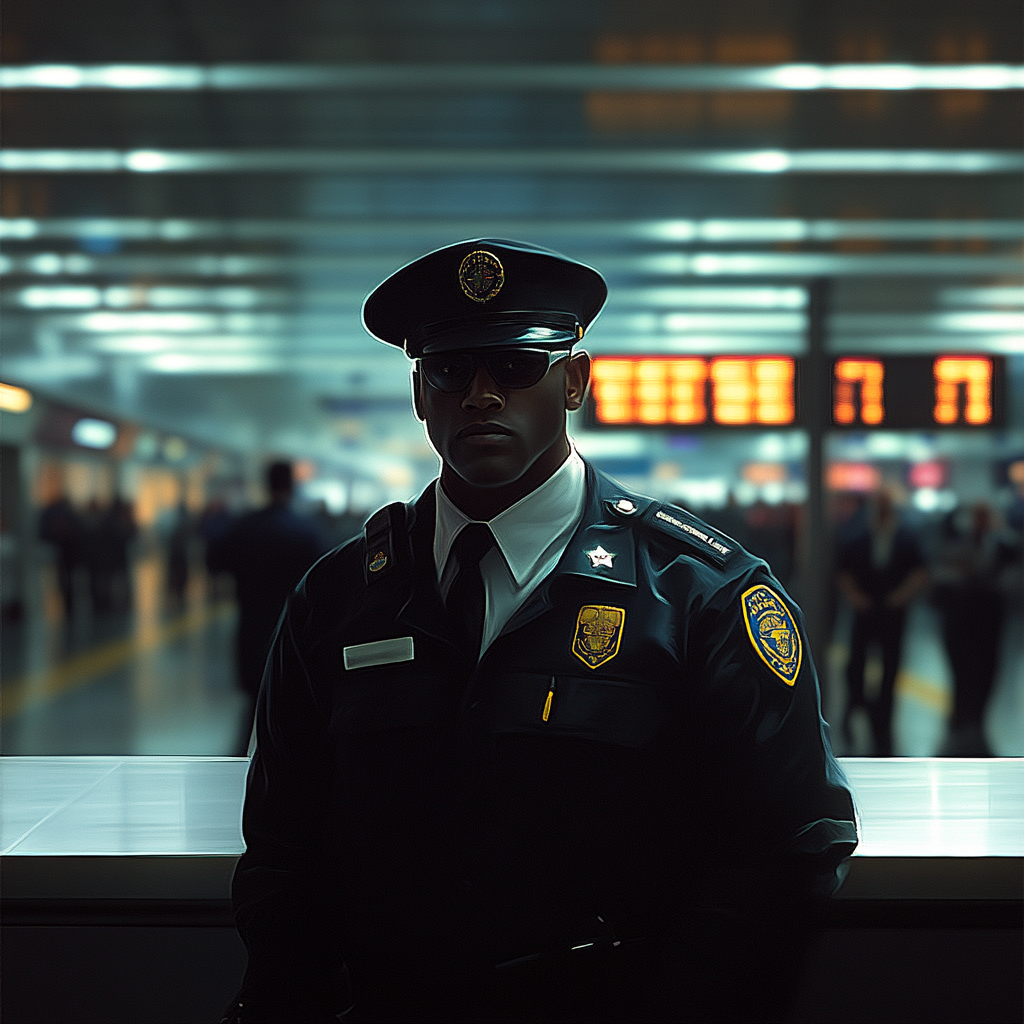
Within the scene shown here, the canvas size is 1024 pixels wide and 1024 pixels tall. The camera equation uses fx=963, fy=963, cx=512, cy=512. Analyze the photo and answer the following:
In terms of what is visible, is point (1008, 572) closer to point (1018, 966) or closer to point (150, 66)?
point (1018, 966)

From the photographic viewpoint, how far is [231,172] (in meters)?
6.93

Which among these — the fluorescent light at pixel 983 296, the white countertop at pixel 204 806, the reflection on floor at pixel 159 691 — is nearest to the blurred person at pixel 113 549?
the reflection on floor at pixel 159 691

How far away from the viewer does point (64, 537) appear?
10.8 metres

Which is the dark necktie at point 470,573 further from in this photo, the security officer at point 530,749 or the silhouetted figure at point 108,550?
the silhouetted figure at point 108,550

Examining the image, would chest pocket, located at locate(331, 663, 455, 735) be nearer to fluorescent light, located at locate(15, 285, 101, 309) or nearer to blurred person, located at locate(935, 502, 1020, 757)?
blurred person, located at locate(935, 502, 1020, 757)

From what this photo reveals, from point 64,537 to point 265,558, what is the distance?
8070 millimetres

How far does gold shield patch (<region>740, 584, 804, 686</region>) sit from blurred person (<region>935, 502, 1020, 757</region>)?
428 cm

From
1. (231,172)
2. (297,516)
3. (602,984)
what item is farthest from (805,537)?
(231,172)

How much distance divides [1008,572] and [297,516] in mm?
3507

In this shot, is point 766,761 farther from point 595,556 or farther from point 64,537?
point 64,537

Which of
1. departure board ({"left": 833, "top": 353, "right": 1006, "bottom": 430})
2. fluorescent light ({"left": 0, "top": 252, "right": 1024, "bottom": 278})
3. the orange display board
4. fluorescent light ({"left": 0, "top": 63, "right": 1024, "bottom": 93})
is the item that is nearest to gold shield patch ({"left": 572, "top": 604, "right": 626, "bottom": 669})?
departure board ({"left": 833, "top": 353, "right": 1006, "bottom": 430})

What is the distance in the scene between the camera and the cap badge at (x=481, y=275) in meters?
0.94

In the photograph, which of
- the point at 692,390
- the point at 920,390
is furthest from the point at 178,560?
the point at 920,390

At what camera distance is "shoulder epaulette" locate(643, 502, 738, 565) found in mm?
947
